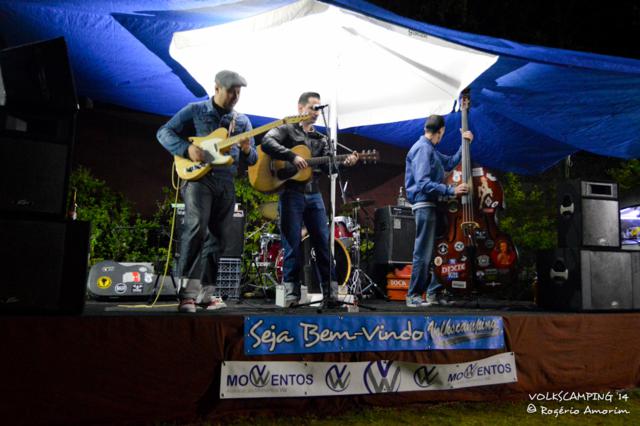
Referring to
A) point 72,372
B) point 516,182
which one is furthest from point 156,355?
point 516,182

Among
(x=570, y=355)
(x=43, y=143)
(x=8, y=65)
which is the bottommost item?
(x=570, y=355)

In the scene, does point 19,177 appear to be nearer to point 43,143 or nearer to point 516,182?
point 43,143

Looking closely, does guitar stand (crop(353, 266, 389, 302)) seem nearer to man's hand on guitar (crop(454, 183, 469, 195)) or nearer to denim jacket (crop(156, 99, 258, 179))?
man's hand on guitar (crop(454, 183, 469, 195))

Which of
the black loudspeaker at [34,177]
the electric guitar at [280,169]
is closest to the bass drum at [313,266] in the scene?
the electric guitar at [280,169]

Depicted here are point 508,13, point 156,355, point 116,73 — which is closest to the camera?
point 156,355

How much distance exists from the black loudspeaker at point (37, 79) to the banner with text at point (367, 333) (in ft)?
4.97

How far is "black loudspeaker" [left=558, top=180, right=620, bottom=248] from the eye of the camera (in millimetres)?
3809

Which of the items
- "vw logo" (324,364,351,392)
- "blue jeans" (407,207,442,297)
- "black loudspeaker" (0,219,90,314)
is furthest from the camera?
"blue jeans" (407,207,442,297)

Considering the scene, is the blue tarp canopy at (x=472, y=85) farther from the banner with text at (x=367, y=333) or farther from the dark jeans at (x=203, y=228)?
the banner with text at (x=367, y=333)

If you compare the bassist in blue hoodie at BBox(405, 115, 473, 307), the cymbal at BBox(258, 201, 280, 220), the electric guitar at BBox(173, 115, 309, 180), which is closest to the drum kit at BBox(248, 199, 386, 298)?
the cymbal at BBox(258, 201, 280, 220)

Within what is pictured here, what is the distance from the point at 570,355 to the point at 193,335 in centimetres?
255

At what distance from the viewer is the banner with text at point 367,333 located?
271 cm

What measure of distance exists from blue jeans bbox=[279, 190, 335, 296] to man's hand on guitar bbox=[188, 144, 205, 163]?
797 millimetres

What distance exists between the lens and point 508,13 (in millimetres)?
9445
